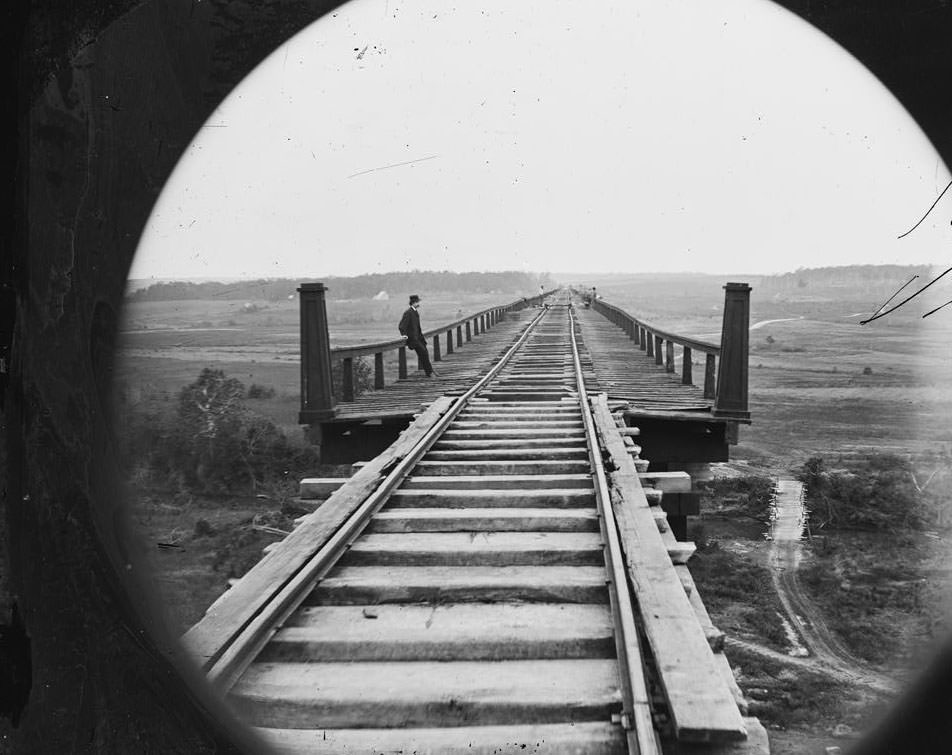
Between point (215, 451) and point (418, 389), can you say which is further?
point (215, 451)

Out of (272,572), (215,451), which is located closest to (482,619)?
(272,572)

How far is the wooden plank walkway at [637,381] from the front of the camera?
889 centimetres

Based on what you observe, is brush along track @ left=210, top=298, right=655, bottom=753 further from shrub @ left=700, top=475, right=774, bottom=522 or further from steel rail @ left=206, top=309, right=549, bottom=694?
shrub @ left=700, top=475, right=774, bottom=522

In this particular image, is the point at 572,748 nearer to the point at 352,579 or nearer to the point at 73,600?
the point at 352,579

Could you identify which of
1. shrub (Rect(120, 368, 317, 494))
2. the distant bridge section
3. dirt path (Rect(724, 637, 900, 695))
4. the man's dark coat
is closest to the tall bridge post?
the distant bridge section

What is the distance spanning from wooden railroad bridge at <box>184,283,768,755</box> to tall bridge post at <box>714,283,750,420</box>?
2.01m

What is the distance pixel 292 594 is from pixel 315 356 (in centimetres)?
423

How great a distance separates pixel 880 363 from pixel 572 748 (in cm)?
3650

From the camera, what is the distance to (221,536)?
15.5m

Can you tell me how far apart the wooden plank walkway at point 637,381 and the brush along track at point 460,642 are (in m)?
4.26

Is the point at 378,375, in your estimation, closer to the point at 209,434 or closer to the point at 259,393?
the point at 209,434

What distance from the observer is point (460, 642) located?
2.98m

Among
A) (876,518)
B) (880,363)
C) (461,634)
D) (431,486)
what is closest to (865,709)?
(431,486)

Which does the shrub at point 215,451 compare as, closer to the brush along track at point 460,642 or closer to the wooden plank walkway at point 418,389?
the wooden plank walkway at point 418,389
